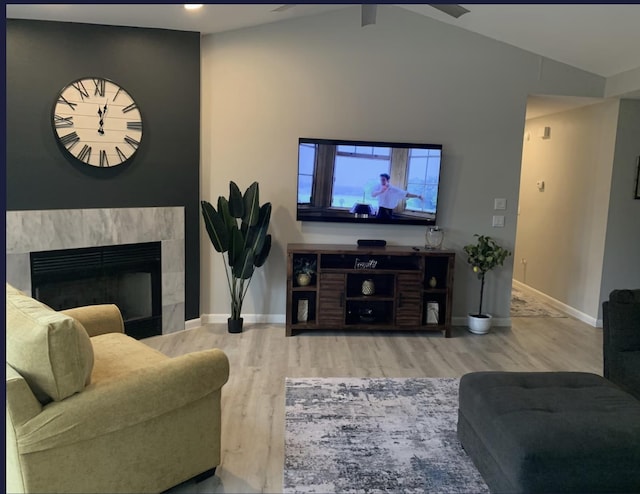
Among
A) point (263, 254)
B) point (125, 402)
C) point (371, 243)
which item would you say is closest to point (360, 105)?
point (371, 243)

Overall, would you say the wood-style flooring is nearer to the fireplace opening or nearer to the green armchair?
the fireplace opening

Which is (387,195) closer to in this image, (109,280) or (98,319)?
(109,280)

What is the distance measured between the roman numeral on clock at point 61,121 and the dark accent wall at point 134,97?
0.06 metres

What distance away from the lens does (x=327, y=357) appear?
12.5 ft

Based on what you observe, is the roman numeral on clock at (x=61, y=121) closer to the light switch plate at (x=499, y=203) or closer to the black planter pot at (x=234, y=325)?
the black planter pot at (x=234, y=325)

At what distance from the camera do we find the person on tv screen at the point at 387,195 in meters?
4.49

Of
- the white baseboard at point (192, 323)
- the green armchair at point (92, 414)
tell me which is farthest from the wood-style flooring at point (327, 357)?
the green armchair at point (92, 414)

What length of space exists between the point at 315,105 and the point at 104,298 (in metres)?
2.57

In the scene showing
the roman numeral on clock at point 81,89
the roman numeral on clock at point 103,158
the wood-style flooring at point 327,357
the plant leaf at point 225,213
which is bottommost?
the wood-style flooring at point 327,357

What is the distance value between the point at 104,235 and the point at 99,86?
46.5 inches

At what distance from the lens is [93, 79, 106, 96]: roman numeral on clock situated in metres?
3.69

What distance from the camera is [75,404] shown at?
174cm

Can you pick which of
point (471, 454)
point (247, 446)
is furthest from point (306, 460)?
point (471, 454)

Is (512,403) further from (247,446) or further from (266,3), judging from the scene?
(266,3)
